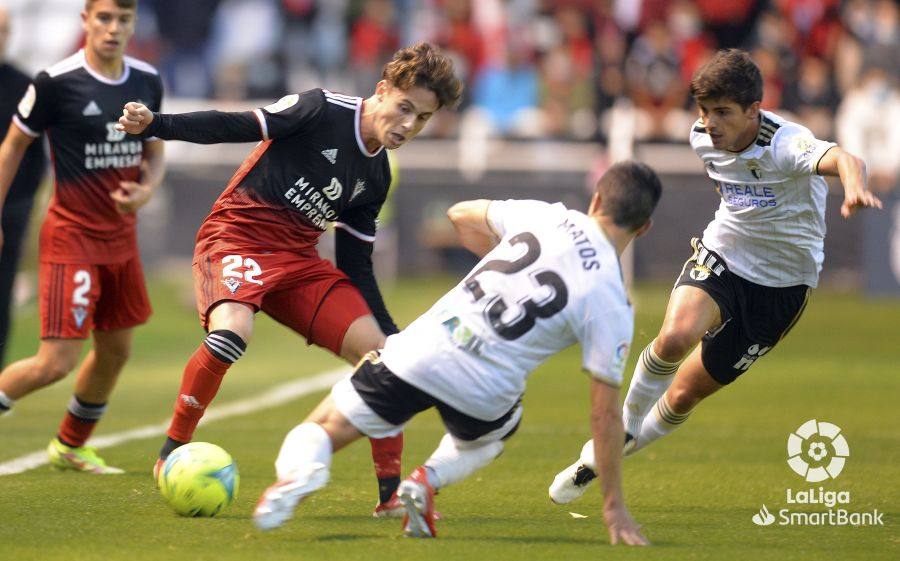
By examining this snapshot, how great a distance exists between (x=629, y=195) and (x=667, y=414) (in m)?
2.04

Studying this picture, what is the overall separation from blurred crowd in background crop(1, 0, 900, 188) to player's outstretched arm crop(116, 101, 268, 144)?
14596 mm

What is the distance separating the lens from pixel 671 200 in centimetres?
2006

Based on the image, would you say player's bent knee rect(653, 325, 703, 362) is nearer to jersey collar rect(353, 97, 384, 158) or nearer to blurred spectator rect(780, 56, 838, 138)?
jersey collar rect(353, 97, 384, 158)

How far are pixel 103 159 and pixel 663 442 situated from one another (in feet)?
12.9

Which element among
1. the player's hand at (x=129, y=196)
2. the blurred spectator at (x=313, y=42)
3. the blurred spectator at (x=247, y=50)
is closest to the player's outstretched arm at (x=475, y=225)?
the player's hand at (x=129, y=196)

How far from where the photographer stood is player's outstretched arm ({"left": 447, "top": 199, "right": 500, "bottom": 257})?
18.6ft

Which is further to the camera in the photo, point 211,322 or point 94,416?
point 94,416

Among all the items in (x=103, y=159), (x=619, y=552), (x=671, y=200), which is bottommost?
(x=671, y=200)

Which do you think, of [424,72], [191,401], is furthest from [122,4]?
[191,401]

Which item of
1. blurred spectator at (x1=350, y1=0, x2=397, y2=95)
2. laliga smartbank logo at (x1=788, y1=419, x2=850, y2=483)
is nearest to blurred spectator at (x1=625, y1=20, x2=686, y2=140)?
blurred spectator at (x1=350, y1=0, x2=397, y2=95)

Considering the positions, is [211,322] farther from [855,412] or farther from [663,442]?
[855,412]

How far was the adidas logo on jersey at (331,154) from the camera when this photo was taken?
6.36 m

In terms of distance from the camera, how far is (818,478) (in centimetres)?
728

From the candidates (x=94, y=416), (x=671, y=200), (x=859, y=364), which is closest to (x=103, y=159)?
(x=94, y=416)
